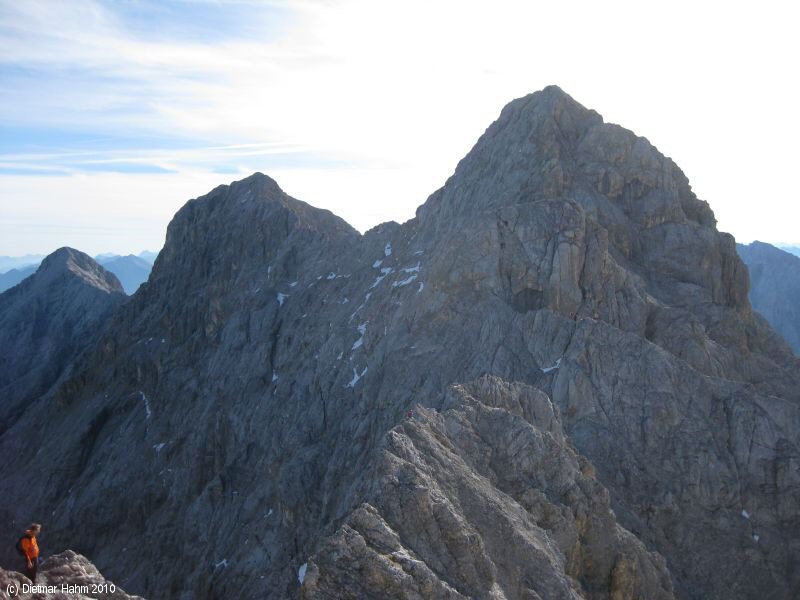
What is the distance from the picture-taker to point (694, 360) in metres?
59.9

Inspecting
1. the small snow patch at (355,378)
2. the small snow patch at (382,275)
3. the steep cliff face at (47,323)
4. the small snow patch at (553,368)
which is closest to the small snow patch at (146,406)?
the steep cliff face at (47,323)

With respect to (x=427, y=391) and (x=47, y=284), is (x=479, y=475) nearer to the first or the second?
(x=427, y=391)

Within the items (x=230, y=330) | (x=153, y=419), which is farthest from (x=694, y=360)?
(x=153, y=419)

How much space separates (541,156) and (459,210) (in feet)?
35.7

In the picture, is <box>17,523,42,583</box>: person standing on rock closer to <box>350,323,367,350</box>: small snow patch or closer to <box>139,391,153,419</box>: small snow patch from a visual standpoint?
<box>350,323,367,350</box>: small snow patch

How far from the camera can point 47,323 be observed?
15662 centimetres

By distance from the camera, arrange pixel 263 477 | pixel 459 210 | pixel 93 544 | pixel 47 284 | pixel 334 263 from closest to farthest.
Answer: pixel 263 477, pixel 459 210, pixel 93 544, pixel 334 263, pixel 47 284

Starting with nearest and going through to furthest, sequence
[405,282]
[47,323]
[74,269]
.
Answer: [405,282] < [47,323] < [74,269]

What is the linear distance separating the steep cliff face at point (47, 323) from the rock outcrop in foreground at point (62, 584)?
124 m

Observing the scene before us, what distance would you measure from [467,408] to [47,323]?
144 metres

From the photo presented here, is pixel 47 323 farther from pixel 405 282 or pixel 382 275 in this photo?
pixel 405 282

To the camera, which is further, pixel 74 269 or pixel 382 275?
pixel 74 269

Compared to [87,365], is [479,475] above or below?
above

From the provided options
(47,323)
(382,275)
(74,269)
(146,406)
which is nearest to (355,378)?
(382,275)
